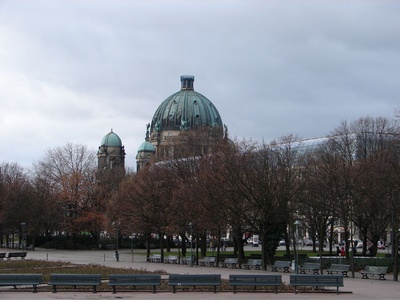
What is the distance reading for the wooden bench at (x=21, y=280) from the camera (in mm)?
30672

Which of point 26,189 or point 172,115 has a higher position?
point 172,115

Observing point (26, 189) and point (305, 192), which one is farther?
point (26, 189)

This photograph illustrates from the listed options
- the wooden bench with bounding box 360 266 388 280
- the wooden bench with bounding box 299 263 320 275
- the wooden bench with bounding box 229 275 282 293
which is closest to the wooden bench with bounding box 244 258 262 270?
the wooden bench with bounding box 299 263 320 275

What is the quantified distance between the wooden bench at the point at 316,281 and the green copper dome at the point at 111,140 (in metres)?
147

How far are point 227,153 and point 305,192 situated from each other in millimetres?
7055

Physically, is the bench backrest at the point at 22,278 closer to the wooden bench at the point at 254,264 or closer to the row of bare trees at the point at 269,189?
the row of bare trees at the point at 269,189

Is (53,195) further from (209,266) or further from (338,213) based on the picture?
(338,213)

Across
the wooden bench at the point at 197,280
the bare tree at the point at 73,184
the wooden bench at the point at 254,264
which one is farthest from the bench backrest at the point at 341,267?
the bare tree at the point at 73,184

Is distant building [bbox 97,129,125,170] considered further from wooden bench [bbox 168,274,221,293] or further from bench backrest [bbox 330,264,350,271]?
wooden bench [bbox 168,274,221,293]

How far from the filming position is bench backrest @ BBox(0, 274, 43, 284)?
30.7 metres

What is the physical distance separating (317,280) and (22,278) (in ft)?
42.1

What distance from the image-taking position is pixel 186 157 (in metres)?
68.2

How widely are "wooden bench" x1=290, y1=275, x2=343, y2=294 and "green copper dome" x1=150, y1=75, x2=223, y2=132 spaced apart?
14036 centimetres

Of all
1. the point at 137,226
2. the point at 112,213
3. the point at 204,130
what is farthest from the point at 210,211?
the point at 112,213
